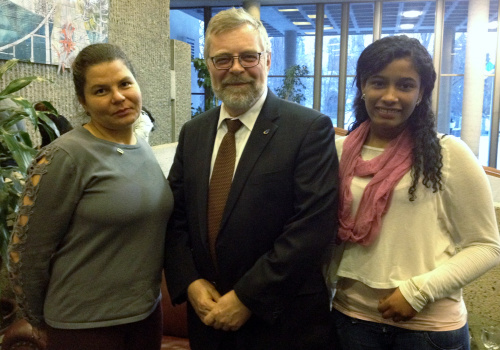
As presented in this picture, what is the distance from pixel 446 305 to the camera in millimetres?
1373

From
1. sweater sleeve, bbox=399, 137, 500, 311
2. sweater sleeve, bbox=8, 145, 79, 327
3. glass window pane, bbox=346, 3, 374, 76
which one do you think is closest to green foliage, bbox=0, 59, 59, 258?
sweater sleeve, bbox=8, 145, 79, 327

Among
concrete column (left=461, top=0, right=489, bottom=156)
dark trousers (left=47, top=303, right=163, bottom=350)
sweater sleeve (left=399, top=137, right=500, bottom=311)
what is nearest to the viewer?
sweater sleeve (left=399, top=137, right=500, bottom=311)

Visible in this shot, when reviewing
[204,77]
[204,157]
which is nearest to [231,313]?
[204,157]

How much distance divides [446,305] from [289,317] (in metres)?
0.47

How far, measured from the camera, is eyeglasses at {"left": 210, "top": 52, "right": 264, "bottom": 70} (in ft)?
4.91

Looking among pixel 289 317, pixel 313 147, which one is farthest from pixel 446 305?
pixel 313 147

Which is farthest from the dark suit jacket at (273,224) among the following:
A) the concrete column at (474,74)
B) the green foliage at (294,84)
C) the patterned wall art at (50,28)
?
the green foliage at (294,84)

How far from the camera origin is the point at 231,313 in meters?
1.40

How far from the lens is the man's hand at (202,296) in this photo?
56.8 inches

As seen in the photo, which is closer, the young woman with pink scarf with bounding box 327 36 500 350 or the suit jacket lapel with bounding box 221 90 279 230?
the young woman with pink scarf with bounding box 327 36 500 350

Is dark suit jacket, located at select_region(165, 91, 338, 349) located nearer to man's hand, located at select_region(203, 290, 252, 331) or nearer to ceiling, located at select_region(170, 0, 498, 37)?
man's hand, located at select_region(203, 290, 252, 331)

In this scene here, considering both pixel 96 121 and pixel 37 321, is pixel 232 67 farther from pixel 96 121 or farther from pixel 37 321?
pixel 37 321

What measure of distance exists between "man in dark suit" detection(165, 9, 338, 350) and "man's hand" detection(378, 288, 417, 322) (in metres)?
A: 0.22

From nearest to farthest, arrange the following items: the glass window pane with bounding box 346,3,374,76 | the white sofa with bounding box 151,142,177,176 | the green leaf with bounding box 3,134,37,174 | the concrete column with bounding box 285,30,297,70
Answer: the green leaf with bounding box 3,134,37,174
the white sofa with bounding box 151,142,177,176
the glass window pane with bounding box 346,3,374,76
the concrete column with bounding box 285,30,297,70
